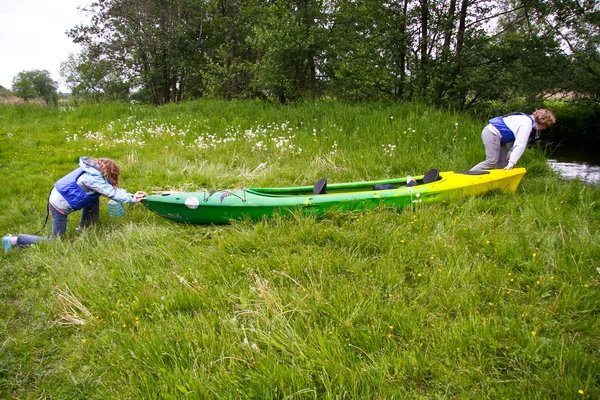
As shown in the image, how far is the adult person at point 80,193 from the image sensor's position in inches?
147

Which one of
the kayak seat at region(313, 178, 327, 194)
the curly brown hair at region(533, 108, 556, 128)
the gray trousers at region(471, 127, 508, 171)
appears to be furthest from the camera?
the gray trousers at region(471, 127, 508, 171)

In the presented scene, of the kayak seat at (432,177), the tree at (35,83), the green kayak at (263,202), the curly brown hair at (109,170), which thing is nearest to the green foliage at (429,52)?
the kayak seat at (432,177)

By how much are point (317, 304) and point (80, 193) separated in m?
3.01

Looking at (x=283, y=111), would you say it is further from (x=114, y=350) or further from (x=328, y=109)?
(x=114, y=350)

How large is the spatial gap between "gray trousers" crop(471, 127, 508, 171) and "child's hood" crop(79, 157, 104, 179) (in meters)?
4.92

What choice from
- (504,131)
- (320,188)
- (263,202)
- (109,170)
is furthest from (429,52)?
(109,170)

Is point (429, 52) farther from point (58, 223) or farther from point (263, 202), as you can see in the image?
point (58, 223)

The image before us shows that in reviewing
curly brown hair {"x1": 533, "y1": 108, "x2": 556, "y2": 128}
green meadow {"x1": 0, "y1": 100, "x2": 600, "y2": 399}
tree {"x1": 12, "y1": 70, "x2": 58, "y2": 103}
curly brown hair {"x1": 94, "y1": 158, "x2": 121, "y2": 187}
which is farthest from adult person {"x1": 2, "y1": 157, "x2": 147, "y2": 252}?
tree {"x1": 12, "y1": 70, "x2": 58, "y2": 103}

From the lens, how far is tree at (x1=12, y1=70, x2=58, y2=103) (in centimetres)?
5434

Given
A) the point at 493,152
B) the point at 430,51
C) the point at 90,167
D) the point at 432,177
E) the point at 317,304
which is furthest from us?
the point at 430,51

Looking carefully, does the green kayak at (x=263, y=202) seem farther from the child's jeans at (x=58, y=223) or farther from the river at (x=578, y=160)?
the river at (x=578, y=160)

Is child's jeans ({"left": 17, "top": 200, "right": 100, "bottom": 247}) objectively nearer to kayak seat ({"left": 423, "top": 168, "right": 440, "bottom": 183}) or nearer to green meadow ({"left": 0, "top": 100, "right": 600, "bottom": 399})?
green meadow ({"left": 0, "top": 100, "right": 600, "bottom": 399})

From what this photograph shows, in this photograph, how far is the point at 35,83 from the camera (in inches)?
2315

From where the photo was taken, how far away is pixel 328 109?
870cm
